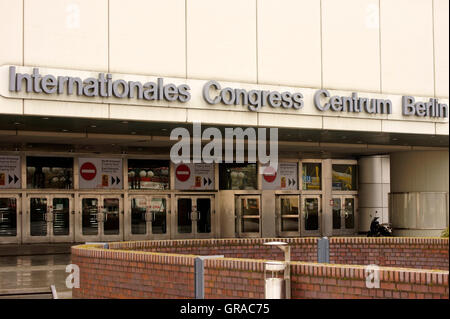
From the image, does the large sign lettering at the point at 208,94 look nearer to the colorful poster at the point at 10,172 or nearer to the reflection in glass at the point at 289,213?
the colorful poster at the point at 10,172

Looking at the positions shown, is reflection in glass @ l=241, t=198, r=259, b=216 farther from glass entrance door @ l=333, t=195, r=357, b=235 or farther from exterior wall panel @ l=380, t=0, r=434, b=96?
exterior wall panel @ l=380, t=0, r=434, b=96

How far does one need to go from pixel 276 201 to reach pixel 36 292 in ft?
66.9

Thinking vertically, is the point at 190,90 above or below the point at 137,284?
above

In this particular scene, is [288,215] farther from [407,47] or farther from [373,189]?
[407,47]

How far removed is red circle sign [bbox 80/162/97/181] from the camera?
29141mm

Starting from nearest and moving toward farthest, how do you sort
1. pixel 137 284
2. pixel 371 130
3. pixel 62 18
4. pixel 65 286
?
pixel 137 284
pixel 65 286
pixel 62 18
pixel 371 130

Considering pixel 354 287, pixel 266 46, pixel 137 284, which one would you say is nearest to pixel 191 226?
pixel 266 46

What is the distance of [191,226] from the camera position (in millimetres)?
31172

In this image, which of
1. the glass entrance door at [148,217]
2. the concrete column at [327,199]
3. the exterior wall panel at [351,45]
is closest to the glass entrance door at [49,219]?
the glass entrance door at [148,217]

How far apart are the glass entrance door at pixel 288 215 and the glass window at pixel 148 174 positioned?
5651mm

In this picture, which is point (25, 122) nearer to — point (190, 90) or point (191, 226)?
point (190, 90)

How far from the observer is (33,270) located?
756 inches

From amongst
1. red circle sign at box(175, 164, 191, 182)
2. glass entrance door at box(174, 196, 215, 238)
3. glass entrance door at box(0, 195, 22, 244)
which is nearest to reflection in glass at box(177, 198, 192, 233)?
glass entrance door at box(174, 196, 215, 238)

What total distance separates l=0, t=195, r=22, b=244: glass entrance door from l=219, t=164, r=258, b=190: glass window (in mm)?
9005
